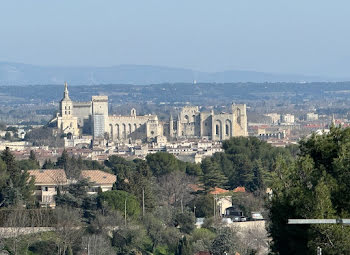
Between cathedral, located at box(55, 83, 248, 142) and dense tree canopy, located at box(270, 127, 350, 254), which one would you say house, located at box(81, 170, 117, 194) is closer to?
dense tree canopy, located at box(270, 127, 350, 254)

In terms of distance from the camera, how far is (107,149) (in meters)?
91.1

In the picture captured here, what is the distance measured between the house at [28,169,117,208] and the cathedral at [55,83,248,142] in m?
66.1

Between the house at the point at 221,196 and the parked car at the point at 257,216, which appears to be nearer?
the parked car at the point at 257,216

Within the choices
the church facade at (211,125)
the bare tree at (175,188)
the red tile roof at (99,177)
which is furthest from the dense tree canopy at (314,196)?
the church facade at (211,125)

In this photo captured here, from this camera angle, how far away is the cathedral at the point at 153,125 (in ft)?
377

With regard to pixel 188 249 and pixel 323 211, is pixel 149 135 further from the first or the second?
pixel 323 211

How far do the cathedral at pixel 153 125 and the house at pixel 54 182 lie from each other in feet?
217

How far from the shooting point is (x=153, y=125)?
378 feet

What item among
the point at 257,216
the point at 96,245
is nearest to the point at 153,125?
the point at 257,216

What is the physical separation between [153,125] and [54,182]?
7223 centimetres

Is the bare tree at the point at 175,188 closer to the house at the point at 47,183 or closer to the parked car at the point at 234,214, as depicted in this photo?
→ the parked car at the point at 234,214

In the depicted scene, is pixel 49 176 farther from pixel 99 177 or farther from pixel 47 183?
pixel 99 177

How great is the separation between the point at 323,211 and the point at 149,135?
95362 millimetres

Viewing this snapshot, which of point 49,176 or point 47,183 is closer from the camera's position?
point 47,183
